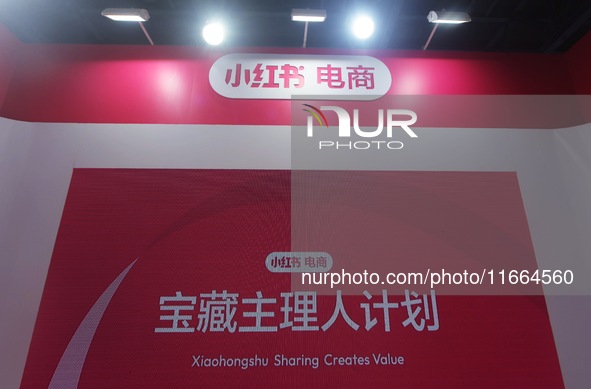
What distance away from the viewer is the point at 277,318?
103 inches

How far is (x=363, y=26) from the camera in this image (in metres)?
3.11

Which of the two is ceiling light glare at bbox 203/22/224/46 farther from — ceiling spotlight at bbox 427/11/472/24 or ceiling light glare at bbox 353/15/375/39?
ceiling spotlight at bbox 427/11/472/24

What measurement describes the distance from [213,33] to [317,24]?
3.00ft

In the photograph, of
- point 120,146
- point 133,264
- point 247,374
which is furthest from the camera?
point 120,146

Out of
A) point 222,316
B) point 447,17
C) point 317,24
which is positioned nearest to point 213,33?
point 317,24

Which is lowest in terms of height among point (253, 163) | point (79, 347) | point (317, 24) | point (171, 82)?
point (79, 347)

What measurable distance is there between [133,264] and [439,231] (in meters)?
2.26

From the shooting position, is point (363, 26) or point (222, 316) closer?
point (222, 316)

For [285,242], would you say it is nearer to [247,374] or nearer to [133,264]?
[247,374]

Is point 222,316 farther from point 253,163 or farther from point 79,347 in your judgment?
point 253,163

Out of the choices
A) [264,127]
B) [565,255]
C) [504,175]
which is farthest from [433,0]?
[565,255]

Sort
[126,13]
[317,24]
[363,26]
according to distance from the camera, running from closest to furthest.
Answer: [126,13]
[363,26]
[317,24]

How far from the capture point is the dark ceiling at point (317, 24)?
3.17 m

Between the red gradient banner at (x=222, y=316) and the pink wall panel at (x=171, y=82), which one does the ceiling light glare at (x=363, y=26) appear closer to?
the pink wall panel at (x=171, y=82)
